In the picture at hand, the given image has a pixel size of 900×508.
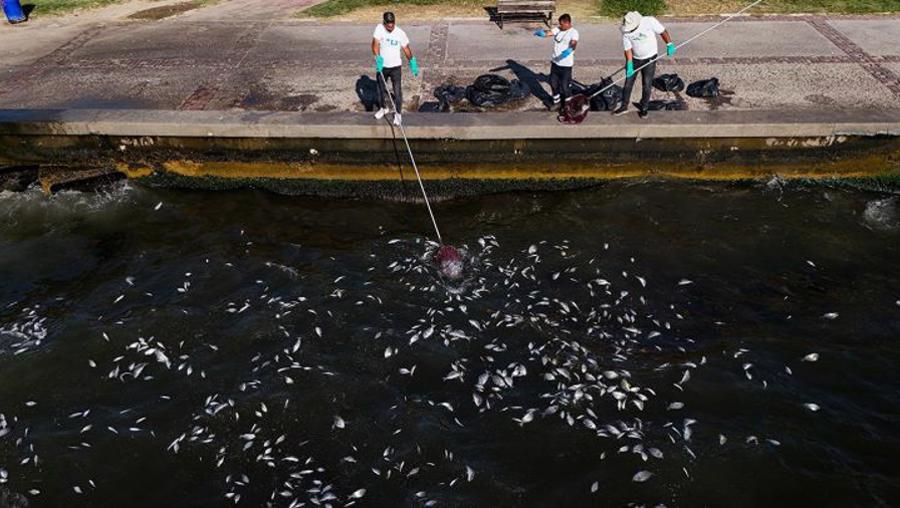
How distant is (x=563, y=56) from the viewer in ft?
43.6

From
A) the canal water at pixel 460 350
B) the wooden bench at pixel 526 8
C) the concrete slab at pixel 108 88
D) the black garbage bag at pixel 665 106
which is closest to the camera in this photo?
the canal water at pixel 460 350

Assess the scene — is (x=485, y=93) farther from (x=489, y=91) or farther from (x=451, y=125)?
(x=451, y=125)

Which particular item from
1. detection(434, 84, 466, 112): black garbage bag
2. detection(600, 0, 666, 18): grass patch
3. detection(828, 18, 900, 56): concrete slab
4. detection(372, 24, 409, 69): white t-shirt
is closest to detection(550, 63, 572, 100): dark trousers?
detection(434, 84, 466, 112): black garbage bag

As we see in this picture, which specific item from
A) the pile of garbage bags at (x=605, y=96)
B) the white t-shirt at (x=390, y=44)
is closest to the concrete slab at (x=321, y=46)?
the white t-shirt at (x=390, y=44)

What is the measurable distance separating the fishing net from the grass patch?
7.90m

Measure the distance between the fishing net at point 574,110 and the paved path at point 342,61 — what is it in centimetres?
167

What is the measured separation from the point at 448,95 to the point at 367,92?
1887 millimetres

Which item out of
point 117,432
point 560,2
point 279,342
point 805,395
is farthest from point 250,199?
point 560,2

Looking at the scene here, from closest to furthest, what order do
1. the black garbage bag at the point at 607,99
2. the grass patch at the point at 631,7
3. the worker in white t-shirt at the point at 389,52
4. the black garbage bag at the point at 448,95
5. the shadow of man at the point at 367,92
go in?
the worker in white t-shirt at the point at 389,52 < the black garbage bag at the point at 607,99 < the black garbage bag at the point at 448,95 < the shadow of man at the point at 367,92 < the grass patch at the point at 631,7

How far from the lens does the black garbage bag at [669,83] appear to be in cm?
1478

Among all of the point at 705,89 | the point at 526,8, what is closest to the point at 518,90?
the point at 705,89

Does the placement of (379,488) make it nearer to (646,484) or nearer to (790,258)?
(646,484)

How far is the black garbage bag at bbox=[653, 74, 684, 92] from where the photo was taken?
1478 cm

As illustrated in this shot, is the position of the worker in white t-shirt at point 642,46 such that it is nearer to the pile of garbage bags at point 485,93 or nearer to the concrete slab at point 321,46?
the pile of garbage bags at point 485,93
